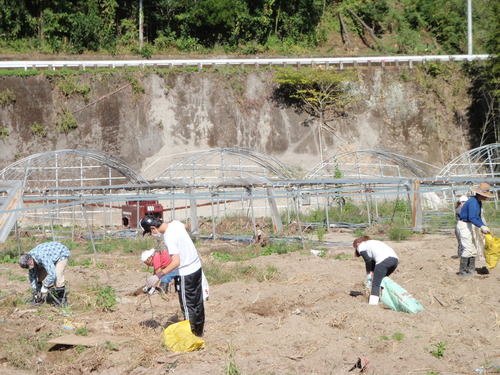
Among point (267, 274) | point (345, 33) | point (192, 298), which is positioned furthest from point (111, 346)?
point (345, 33)

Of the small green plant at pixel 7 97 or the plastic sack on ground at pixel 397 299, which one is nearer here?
the plastic sack on ground at pixel 397 299

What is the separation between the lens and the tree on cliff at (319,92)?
3052 centimetres

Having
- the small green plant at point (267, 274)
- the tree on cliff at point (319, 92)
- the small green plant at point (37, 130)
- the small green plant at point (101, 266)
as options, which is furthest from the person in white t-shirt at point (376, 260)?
the small green plant at point (37, 130)

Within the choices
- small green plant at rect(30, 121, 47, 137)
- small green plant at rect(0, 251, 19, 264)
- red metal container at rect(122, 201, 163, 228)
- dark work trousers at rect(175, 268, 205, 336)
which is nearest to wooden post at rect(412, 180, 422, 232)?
red metal container at rect(122, 201, 163, 228)

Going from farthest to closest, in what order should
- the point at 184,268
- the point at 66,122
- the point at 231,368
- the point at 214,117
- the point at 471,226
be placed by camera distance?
the point at 214,117
the point at 66,122
the point at 471,226
the point at 184,268
the point at 231,368

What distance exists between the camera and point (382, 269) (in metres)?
9.22

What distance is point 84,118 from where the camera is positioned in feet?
94.7

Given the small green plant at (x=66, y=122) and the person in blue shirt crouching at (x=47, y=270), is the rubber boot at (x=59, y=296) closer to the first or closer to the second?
the person in blue shirt crouching at (x=47, y=270)

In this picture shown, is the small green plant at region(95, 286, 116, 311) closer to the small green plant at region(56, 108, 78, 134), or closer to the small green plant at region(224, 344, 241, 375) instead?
the small green plant at region(224, 344, 241, 375)

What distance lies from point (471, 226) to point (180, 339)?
224 inches

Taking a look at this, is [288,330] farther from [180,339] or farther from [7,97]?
[7,97]

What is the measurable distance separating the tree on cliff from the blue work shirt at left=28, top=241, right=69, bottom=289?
69.5 ft

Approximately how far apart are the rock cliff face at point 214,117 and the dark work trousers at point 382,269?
1958cm

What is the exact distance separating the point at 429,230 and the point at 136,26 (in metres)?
23.3
